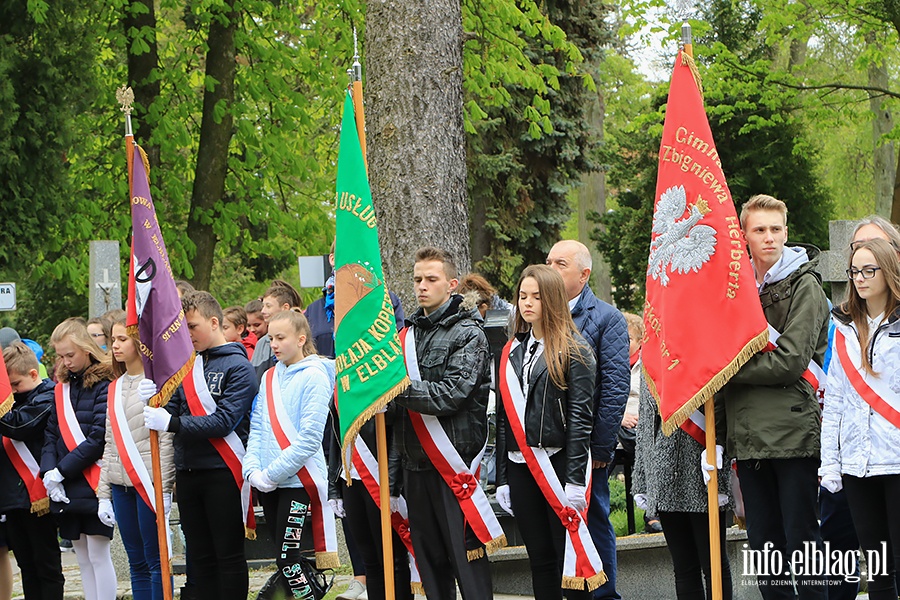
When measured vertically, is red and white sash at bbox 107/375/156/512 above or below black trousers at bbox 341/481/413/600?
above

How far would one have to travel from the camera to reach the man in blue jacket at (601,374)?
20.2 ft

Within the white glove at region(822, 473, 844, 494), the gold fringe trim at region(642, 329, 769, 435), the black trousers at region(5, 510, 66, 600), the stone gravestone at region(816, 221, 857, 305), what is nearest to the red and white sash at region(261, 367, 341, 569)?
the black trousers at region(5, 510, 66, 600)

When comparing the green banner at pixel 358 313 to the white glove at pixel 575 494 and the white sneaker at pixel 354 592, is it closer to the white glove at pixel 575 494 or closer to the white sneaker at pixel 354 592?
the white glove at pixel 575 494

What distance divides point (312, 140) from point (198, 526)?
15279 millimetres

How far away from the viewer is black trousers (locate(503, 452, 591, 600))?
5984 mm

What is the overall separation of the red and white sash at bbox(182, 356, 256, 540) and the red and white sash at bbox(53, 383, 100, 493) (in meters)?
0.91

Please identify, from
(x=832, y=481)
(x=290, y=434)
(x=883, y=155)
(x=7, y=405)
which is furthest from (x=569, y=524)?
(x=883, y=155)

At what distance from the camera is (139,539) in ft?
23.1

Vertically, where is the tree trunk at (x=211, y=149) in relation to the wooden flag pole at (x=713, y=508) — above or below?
above

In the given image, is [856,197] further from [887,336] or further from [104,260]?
[887,336]

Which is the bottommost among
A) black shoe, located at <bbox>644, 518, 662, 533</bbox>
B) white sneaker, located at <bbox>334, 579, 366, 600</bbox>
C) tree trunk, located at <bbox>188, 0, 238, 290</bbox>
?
white sneaker, located at <bbox>334, 579, 366, 600</bbox>

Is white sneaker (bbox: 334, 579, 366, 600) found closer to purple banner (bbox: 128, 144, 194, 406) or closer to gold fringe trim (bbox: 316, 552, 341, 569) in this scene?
gold fringe trim (bbox: 316, 552, 341, 569)

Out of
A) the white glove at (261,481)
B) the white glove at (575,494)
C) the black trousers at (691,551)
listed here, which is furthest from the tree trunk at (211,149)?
the black trousers at (691,551)

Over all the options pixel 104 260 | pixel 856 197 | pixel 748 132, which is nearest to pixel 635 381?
pixel 104 260
